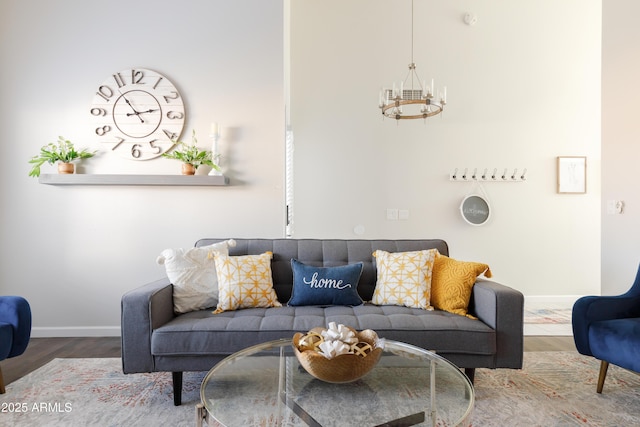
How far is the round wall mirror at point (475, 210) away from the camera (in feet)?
13.8

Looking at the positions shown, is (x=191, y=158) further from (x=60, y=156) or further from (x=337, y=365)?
(x=337, y=365)

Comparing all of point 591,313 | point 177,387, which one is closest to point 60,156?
point 177,387

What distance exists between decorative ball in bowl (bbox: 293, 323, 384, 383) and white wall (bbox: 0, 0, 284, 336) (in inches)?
70.8

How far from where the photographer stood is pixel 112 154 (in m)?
3.05

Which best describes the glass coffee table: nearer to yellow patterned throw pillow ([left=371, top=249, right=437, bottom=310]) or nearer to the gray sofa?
the gray sofa

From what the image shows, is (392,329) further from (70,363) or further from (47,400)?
(70,363)

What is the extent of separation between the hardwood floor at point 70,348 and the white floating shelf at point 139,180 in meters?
1.28

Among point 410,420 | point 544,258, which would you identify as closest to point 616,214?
point 544,258

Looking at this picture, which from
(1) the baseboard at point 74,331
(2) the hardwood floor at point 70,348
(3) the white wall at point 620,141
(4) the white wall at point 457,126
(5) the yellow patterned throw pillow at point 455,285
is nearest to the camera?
(5) the yellow patterned throw pillow at point 455,285

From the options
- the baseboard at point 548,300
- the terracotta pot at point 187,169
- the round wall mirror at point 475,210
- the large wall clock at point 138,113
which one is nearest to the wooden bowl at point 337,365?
the terracotta pot at point 187,169

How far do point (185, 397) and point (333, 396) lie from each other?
1189 mm

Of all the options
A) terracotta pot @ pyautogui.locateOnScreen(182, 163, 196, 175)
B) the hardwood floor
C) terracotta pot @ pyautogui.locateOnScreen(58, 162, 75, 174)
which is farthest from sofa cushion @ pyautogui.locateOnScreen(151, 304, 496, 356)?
terracotta pot @ pyautogui.locateOnScreen(58, 162, 75, 174)

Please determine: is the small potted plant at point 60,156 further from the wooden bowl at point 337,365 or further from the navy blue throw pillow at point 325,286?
the wooden bowl at point 337,365

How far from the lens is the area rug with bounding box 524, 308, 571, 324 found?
11.8ft
